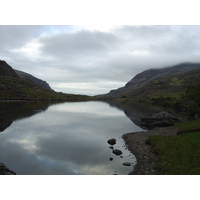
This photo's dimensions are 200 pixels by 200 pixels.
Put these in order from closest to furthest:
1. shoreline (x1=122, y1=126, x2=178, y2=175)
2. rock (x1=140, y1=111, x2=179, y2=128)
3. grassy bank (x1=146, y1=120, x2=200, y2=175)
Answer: grassy bank (x1=146, y1=120, x2=200, y2=175) → shoreline (x1=122, y1=126, x2=178, y2=175) → rock (x1=140, y1=111, x2=179, y2=128)

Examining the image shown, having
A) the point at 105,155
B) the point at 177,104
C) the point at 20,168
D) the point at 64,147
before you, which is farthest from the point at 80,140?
the point at 177,104

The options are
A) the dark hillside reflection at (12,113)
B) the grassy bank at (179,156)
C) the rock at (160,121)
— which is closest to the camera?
the grassy bank at (179,156)

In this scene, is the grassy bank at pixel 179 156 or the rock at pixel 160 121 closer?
the grassy bank at pixel 179 156

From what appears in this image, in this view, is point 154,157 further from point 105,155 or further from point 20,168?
point 20,168

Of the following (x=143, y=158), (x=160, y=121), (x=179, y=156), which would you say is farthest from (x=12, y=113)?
(x=179, y=156)

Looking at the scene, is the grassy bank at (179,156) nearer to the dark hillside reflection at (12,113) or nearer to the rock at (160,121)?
the rock at (160,121)

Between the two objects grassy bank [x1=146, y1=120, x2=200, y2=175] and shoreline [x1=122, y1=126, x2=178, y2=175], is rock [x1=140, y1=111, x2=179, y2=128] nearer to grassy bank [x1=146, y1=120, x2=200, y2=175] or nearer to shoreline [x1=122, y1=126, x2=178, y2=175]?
shoreline [x1=122, y1=126, x2=178, y2=175]

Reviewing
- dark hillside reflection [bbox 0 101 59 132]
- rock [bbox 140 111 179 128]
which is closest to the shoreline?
rock [bbox 140 111 179 128]

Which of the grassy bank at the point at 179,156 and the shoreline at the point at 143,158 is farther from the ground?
the grassy bank at the point at 179,156

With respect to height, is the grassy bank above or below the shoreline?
above

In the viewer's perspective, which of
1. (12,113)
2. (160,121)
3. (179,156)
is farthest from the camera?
(12,113)

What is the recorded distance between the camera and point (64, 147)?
41719 mm

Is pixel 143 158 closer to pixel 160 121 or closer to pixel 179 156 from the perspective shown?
pixel 179 156

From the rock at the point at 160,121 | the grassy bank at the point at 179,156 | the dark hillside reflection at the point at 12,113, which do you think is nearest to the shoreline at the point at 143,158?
the grassy bank at the point at 179,156
